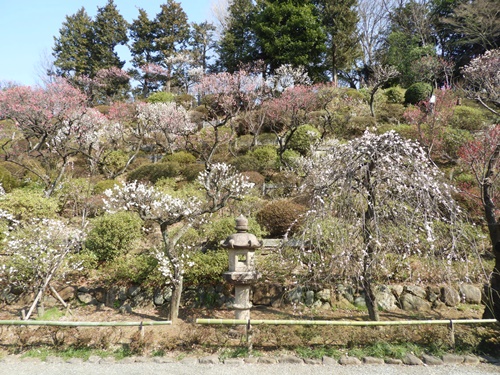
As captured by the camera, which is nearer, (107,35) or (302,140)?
(302,140)

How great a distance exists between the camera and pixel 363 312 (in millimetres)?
5922

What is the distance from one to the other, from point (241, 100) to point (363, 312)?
49.9 feet

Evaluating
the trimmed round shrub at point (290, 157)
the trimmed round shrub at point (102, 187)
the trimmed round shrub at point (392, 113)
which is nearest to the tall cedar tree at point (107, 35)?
the trimmed round shrub at point (102, 187)

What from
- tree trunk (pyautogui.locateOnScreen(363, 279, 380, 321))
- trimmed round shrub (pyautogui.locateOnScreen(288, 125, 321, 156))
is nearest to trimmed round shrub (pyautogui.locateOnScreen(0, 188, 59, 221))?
tree trunk (pyautogui.locateOnScreen(363, 279, 380, 321))

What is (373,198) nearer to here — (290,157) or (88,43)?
(290,157)

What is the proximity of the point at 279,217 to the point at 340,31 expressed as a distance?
65.2 feet

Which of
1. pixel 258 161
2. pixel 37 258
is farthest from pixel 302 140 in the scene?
pixel 37 258

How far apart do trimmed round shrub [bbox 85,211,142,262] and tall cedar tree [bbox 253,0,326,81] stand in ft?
61.8

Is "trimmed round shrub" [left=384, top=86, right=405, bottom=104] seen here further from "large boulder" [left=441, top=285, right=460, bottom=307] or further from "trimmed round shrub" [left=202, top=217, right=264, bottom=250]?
Answer: "trimmed round shrub" [left=202, top=217, right=264, bottom=250]

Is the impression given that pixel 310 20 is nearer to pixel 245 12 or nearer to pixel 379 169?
pixel 245 12

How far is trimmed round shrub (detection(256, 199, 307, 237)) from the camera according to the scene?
7.95 m

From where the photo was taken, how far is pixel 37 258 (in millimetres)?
5578

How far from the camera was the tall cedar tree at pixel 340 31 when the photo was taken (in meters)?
22.4

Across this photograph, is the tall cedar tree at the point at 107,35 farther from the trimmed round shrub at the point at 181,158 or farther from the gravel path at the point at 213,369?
the gravel path at the point at 213,369
